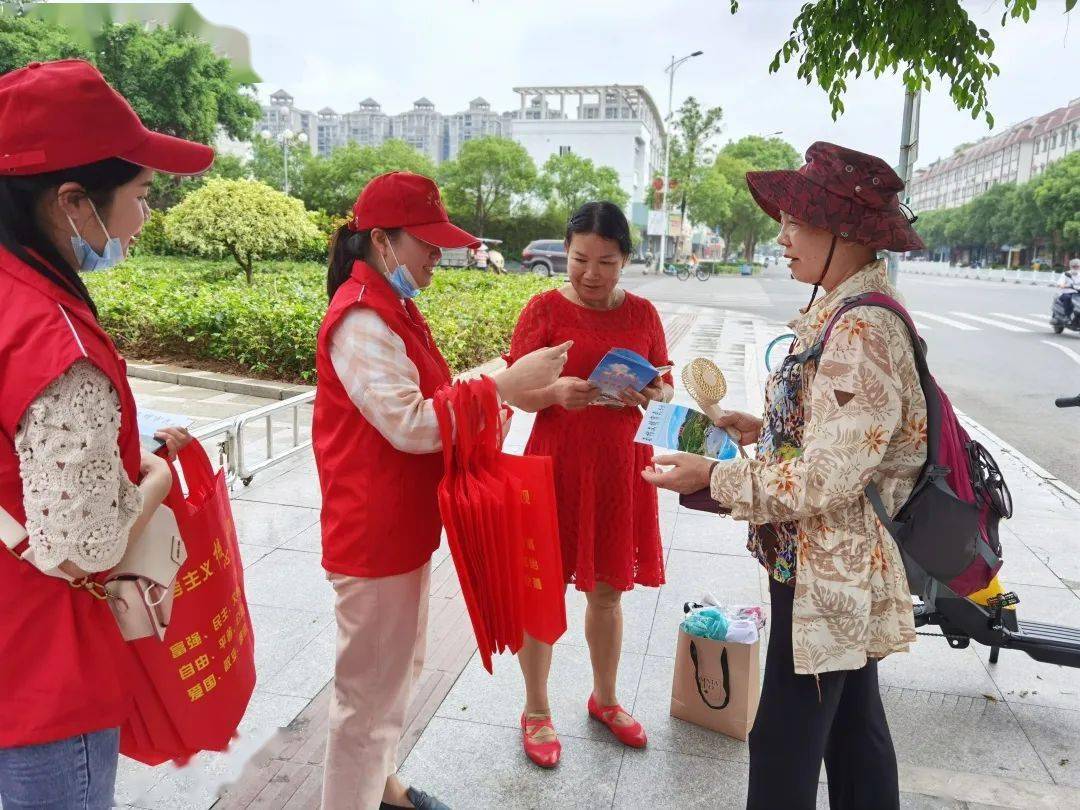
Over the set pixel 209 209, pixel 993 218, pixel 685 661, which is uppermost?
pixel 993 218

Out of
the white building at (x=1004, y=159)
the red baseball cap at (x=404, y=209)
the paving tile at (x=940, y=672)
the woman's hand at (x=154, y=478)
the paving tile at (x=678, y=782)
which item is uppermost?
the white building at (x=1004, y=159)

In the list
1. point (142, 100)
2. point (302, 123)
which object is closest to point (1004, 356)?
point (142, 100)

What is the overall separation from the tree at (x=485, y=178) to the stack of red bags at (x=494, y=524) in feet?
100

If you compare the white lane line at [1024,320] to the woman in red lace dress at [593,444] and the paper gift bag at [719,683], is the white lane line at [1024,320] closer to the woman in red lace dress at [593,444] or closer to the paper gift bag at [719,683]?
the paper gift bag at [719,683]

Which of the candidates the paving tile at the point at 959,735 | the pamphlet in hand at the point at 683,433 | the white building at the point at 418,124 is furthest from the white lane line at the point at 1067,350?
the white building at the point at 418,124

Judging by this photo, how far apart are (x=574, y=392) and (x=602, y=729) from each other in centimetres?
120

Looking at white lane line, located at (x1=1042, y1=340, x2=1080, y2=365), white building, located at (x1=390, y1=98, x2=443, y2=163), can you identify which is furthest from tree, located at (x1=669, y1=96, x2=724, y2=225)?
white building, located at (x1=390, y1=98, x2=443, y2=163)

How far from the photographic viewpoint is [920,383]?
1.59 metres

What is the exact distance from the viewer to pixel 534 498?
1.87 meters

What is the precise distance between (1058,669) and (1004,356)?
11.0m

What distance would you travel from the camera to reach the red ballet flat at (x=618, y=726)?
2.56 m

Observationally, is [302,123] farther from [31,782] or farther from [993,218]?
[31,782]

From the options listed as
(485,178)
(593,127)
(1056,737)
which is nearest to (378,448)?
(1056,737)

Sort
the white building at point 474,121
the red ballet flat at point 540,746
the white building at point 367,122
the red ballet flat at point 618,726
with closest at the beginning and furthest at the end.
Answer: the red ballet flat at point 540,746
the red ballet flat at point 618,726
the white building at point 367,122
the white building at point 474,121
